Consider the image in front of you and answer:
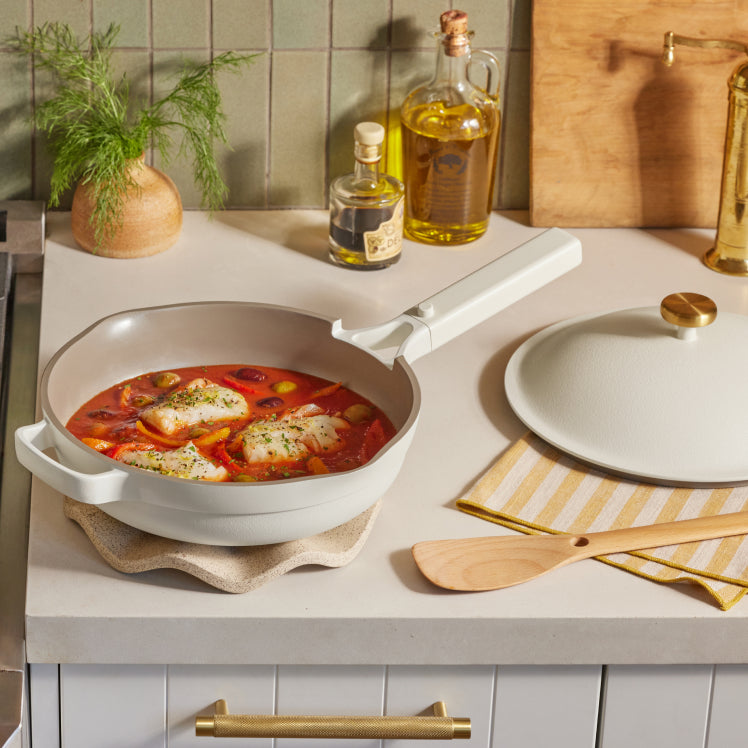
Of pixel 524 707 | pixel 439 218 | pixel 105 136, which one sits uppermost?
pixel 105 136

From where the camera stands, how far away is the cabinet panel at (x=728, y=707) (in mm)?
1043

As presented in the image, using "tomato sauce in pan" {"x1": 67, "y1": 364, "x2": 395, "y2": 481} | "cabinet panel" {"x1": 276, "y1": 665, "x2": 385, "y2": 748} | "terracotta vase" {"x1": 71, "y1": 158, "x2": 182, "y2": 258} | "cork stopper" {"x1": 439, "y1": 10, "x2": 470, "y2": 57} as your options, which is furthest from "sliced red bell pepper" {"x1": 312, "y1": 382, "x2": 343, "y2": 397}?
"cork stopper" {"x1": 439, "y1": 10, "x2": 470, "y2": 57}

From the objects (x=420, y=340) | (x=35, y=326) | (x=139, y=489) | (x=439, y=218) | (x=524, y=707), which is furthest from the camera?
(x=439, y=218)

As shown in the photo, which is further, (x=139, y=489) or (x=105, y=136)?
(x=105, y=136)

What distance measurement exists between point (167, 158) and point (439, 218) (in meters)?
0.39

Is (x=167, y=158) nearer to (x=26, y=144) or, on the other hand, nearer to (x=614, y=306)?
(x=26, y=144)

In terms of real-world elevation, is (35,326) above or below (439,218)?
below

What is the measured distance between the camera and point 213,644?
0.98 m

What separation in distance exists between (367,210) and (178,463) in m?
0.57

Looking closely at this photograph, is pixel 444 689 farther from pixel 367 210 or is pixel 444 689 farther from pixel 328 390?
pixel 367 210

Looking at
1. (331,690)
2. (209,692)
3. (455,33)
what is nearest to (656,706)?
(331,690)

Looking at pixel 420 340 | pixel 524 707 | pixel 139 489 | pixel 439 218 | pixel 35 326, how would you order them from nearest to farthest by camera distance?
pixel 139 489 < pixel 524 707 < pixel 420 340 < pixel 35 326 < pixel 439 218

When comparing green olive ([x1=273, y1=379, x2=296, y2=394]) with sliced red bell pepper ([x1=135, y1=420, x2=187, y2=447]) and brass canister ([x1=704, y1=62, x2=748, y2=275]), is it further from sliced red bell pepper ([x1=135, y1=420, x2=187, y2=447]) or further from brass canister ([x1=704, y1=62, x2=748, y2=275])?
brass canister ([x1=704, y1=62, x2=748, y2=275])

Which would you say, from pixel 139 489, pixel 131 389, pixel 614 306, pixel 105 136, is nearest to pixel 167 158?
pixel 105 136
